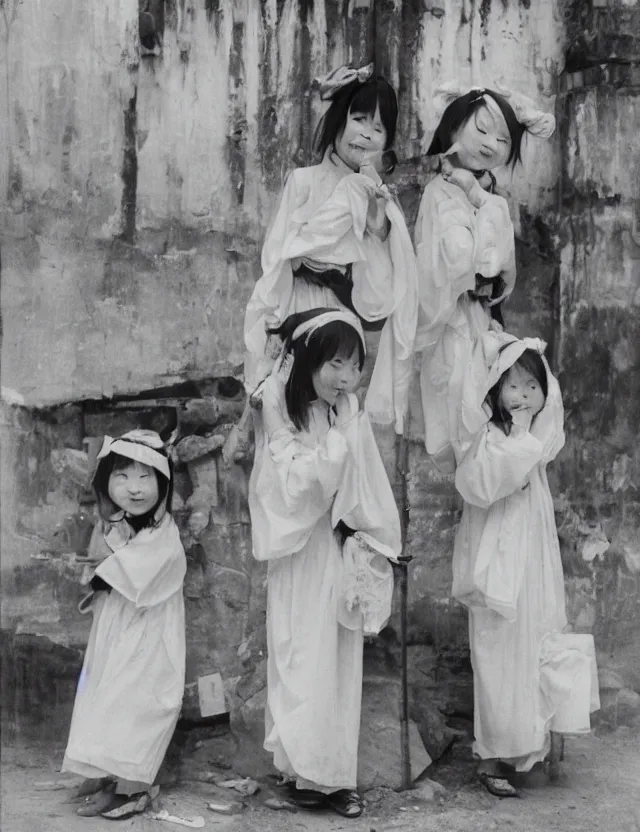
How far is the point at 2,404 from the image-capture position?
5.95 meters

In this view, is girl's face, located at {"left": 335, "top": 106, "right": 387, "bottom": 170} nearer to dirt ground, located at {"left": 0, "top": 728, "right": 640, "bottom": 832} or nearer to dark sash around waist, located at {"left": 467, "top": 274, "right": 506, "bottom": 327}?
dark sash around waist, located at {"left": 467, "top": 274, "right": 506, "bottom": 327}

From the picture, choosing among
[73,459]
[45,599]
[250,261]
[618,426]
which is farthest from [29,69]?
[618,426]

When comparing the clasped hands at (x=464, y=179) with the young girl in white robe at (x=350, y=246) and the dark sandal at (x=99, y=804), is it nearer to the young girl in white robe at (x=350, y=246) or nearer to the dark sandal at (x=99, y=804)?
the young girl in white robe at (x=350, y=246)

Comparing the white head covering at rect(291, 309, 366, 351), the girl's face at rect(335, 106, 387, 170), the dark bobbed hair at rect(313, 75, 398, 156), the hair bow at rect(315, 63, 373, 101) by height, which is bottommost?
the white head covering at rect(291, 309, 366, 351)

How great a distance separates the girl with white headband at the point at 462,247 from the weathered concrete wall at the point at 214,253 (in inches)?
12.7

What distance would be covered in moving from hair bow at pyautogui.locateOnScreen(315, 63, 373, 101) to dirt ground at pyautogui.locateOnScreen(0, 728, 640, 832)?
2.63 metres

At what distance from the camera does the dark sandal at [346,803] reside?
521cm

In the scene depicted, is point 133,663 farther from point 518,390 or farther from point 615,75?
point 615,75

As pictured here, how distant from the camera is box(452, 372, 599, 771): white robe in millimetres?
5348

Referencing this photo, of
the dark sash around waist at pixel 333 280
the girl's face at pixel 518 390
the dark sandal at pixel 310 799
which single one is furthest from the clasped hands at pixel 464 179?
the dark sandal at pixel 310 799

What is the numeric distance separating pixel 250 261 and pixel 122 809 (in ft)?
7.46

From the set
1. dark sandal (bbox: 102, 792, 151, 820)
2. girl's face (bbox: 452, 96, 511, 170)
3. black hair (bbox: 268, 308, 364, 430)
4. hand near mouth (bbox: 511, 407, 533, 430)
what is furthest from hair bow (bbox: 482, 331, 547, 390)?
dark sandal (bbox: 102, 792, 151, 820)

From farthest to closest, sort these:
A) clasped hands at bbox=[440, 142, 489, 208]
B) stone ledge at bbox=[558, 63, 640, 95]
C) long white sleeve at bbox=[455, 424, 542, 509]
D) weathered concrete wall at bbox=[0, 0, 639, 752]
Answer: stone ledge at bbox=[558, 63, 640, 95]
weathered concrete wall at bbox=[0, 0, 639, 752]
clasped hands at bbox=[440, 142, 489, 208]
long white sleeve at bbox=[455, 424, 542, 509]

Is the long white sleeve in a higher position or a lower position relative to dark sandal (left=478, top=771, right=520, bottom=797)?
higher
